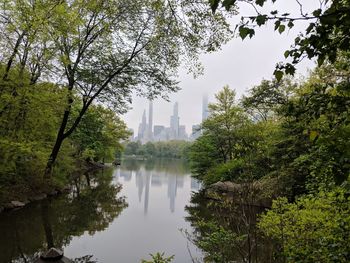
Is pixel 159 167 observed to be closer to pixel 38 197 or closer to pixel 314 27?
pixel 38 197

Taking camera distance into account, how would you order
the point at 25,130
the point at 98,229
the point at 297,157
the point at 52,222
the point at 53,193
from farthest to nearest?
the point at 53,193 < the point at 25,130 < the point at 297,157 < the point at 52,222 < the point at 98,229

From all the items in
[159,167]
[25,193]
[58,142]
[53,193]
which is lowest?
[53,193]

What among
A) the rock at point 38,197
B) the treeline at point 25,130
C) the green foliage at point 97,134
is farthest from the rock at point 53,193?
the green foliage at point 97,134

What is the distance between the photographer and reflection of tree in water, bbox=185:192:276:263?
4.04m

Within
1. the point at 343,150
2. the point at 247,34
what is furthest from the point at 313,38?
the point at 343,150

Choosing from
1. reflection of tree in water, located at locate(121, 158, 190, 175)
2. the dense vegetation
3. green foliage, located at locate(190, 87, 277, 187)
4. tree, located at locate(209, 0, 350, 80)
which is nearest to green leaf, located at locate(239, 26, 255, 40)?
tree, located at locate(209, 0, 350, 80)

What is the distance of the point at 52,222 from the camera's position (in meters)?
11.3

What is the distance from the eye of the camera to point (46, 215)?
12.2 meters

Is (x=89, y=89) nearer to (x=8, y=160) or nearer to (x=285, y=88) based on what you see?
(x=8, y=160)

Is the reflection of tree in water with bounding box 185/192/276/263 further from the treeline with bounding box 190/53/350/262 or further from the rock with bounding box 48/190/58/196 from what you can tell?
the rock with bounding box 48/190/58/196

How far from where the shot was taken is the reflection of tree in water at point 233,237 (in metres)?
4.04

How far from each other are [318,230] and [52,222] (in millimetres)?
9875

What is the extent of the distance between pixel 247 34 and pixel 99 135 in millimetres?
35099

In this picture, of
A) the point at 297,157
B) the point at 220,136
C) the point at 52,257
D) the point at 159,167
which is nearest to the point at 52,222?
the point at 52,257
